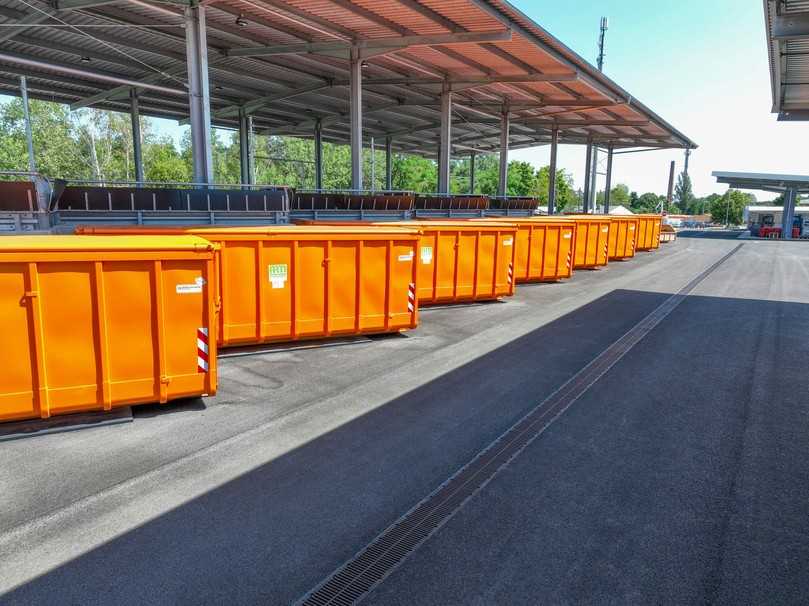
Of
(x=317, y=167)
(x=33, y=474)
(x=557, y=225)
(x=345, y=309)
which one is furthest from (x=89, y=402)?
(x=317, y=167)

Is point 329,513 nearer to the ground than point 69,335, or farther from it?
nearer to the ground

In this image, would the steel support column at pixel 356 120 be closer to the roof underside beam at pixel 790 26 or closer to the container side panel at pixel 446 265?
the container side panel at pixel 446 265

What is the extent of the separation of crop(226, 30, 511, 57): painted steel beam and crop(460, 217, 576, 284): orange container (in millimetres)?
7660

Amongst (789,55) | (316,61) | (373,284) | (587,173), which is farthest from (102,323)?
(587,173)

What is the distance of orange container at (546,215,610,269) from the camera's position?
22250mm

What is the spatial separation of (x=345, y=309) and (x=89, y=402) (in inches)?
191

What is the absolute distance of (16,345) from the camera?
6309mm

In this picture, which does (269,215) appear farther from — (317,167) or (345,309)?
(317,167)

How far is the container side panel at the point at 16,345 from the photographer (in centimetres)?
620

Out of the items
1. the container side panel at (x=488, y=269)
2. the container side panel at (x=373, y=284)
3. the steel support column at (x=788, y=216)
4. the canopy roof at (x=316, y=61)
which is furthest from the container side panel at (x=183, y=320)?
the steel support column at (x=788, y=216)

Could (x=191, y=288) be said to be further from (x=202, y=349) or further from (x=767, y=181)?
(x=767, y=181)

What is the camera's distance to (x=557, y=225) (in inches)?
732

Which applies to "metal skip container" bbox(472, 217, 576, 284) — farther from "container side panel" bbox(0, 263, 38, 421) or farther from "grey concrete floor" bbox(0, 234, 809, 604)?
"container side panel" bbox(0, 263, 38, 421)

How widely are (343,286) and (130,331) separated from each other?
432 centimetres
